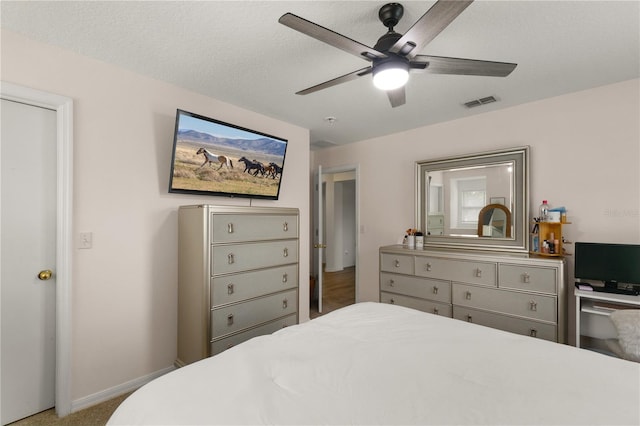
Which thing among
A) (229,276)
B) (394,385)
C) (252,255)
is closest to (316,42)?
(252,255)

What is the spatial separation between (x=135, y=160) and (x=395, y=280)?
281 centimetres

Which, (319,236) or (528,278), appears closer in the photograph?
(528,278)

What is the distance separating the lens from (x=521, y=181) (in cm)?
301

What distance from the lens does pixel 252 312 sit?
2604 mm

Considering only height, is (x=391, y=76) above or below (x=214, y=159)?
above

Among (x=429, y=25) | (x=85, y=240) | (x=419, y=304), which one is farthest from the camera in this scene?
(x=419, y=304)

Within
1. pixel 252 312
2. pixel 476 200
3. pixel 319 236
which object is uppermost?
pixel 476 200

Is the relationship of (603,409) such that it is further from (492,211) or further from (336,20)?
(492,211)

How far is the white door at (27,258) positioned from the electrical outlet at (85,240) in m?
0.16

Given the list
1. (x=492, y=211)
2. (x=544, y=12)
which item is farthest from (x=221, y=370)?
(x=492, y=211)

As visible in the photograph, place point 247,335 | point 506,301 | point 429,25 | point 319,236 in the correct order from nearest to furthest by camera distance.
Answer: point 429,25 → point 247,335 → point 506,301 → point 319,236

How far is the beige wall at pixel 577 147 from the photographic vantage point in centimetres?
252

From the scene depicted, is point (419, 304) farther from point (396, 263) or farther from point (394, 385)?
point (394, 385)

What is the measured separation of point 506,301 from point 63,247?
3551 millimetres
